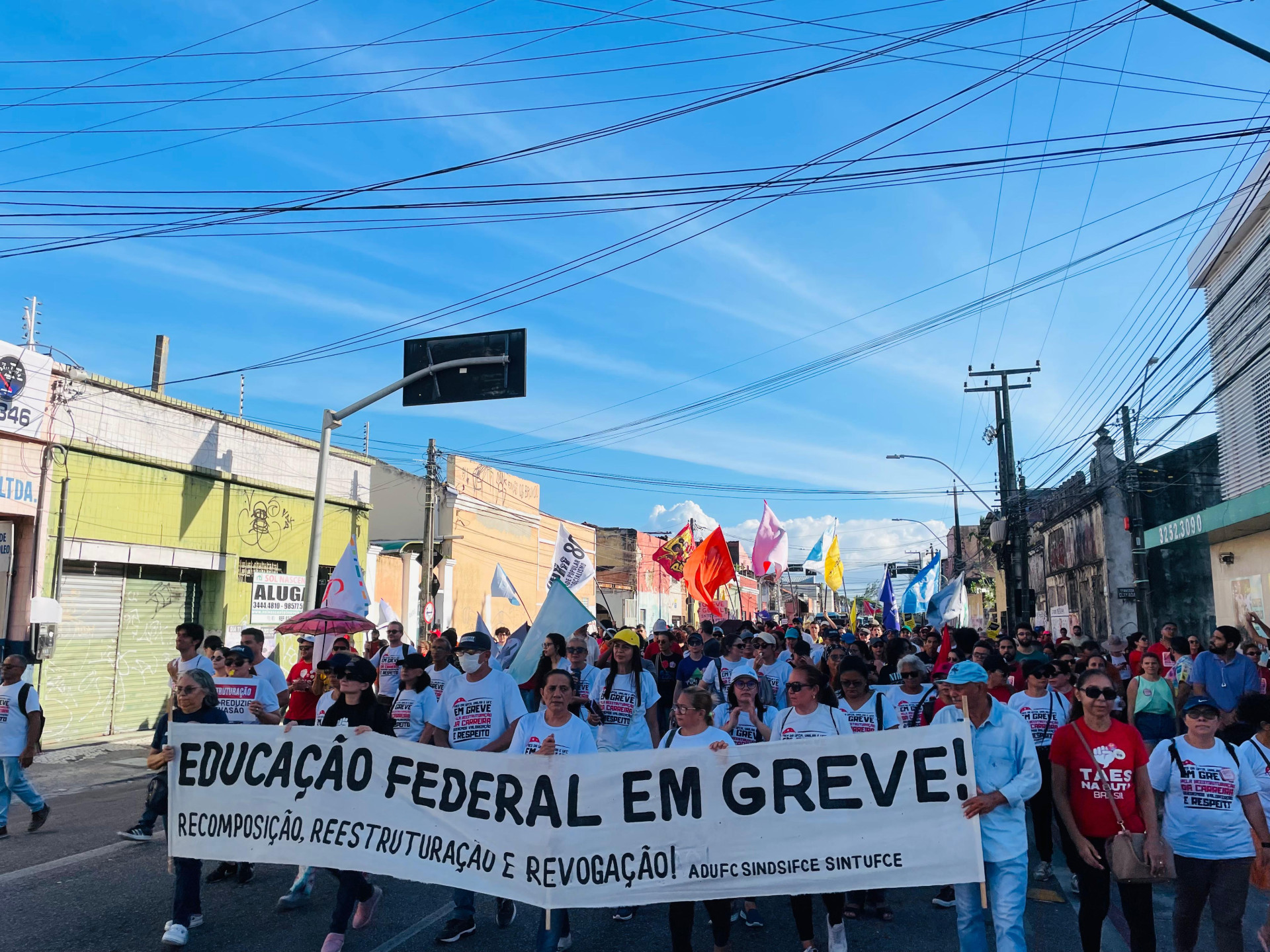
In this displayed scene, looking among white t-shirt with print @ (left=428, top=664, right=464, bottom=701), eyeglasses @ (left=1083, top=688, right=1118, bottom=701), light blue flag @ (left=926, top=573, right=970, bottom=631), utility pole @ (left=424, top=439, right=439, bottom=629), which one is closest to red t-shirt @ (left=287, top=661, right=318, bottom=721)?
white t-shirt with print @ (left=428, top=664, right=464, bottom=701)

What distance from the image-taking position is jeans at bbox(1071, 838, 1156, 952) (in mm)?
4691

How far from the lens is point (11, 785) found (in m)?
8.16

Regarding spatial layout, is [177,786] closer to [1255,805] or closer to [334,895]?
[334,895]

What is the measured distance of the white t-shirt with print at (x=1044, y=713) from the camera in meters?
7.22

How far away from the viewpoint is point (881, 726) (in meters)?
6.25


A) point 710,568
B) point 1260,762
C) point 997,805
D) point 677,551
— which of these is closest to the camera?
point 997,805

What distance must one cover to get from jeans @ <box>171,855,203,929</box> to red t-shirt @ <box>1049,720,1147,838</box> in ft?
16.2

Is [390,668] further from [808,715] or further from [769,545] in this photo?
[769,545]

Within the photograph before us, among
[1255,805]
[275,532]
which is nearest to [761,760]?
[1255,805]

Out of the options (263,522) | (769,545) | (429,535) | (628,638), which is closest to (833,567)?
(769,545)

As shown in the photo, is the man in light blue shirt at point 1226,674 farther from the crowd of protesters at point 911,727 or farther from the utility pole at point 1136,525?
the utility pole at point 1136,525

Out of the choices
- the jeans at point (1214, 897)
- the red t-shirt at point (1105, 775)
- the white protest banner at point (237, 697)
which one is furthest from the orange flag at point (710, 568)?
the jeans at point (1214, 897)

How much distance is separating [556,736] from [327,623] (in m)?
8.28

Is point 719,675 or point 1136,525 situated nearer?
point 719,675
